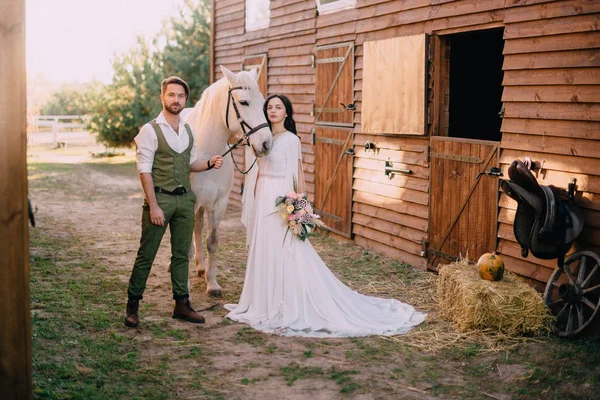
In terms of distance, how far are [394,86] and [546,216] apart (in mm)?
3220

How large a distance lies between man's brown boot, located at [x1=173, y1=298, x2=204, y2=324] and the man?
0.30 metres

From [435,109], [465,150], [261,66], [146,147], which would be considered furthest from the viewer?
[261,66]

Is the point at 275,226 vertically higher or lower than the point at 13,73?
lower

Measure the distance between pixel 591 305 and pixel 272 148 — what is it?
8.66ft

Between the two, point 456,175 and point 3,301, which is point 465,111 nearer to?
point 456,175

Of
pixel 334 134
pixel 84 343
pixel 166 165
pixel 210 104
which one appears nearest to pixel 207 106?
pixel 210 104

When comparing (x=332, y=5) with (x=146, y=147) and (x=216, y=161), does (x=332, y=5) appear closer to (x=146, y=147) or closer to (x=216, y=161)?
(x=216, y=161)

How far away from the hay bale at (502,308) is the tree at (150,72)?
15447 millimetres

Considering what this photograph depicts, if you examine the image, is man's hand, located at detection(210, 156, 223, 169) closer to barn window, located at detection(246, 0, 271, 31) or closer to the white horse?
the white horse

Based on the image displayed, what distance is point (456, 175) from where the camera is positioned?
273 inches

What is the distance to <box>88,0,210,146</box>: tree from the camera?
66.0 feet

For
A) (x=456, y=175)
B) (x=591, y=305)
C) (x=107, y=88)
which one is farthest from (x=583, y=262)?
(x=107, y=88)

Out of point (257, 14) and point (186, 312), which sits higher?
point (257, 14)

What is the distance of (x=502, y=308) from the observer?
5051 mm
